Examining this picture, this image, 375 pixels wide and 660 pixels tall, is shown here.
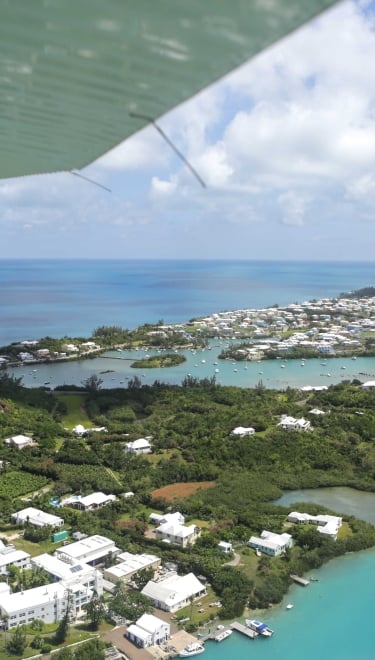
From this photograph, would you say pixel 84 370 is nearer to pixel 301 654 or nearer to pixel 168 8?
pixel 301 654

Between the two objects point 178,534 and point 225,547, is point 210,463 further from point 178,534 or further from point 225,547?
point 225,547

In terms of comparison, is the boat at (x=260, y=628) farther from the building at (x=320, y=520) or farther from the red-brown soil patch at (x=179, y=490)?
the red-brown soil patch at (x=179, y=490)

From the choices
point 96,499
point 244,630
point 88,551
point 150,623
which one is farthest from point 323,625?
point 96,499

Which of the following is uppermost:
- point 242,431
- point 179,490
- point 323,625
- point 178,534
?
point 242,431

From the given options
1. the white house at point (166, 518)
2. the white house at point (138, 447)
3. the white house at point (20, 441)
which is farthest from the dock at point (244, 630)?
the white house at point (20, 441)

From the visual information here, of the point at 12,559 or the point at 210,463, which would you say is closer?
the point at 12,559

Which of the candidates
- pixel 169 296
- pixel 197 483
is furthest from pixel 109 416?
pixel 169 296

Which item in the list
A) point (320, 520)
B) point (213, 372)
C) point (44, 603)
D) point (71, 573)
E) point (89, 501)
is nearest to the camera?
point (44, 603)
